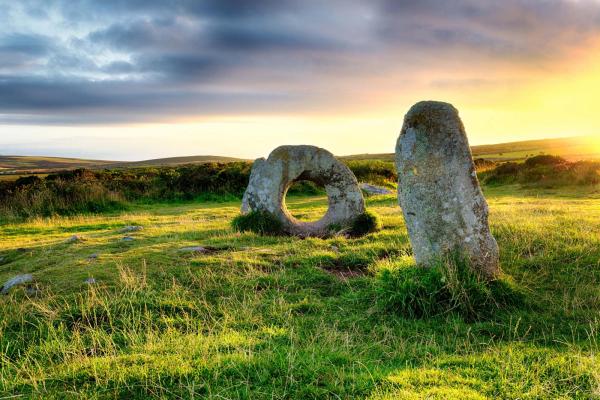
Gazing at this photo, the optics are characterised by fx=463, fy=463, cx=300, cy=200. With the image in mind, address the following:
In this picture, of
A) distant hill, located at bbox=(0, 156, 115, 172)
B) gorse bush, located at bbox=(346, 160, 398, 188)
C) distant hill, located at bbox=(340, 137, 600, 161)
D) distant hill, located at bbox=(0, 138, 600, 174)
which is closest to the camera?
gorse bush, located at bbox=(346, 160, 398, 188)

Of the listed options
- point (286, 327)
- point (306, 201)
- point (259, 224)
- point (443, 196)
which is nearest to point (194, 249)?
point (259, 224)

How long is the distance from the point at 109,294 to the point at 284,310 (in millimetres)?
2951

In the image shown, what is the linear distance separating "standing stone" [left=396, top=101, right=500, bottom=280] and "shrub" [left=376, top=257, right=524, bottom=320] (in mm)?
268

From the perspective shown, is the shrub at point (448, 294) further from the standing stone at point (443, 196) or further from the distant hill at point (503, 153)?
the distant hill at point (503, 153)

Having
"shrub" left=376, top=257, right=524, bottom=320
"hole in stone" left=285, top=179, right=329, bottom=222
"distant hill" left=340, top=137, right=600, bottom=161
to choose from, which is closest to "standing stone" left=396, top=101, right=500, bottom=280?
"shrub" left=376, top=257, right=524, bottom=320

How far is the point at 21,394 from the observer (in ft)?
15.0

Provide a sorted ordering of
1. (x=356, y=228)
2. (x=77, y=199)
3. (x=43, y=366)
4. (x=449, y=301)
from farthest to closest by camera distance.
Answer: (x=77, y=199) < (x=356, y=228) < (x=449, y=301) < (x=43, y=366)

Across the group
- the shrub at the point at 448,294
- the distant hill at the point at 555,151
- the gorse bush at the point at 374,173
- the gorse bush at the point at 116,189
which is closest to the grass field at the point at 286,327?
the shrub at the point at 448,294

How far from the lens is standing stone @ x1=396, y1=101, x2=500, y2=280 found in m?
7.70

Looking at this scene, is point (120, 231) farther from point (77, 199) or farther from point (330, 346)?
point (330, 346)

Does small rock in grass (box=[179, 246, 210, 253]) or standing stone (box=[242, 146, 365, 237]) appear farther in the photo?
standing stone (box=[242, 146, 365, 237])

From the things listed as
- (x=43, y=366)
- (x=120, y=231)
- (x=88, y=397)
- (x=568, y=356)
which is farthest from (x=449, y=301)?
(x=120, y=231)

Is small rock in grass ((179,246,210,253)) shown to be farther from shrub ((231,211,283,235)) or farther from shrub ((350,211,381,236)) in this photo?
shrub ((350,211,381,236))

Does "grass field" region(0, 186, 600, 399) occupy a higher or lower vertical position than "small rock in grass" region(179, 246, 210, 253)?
lower
